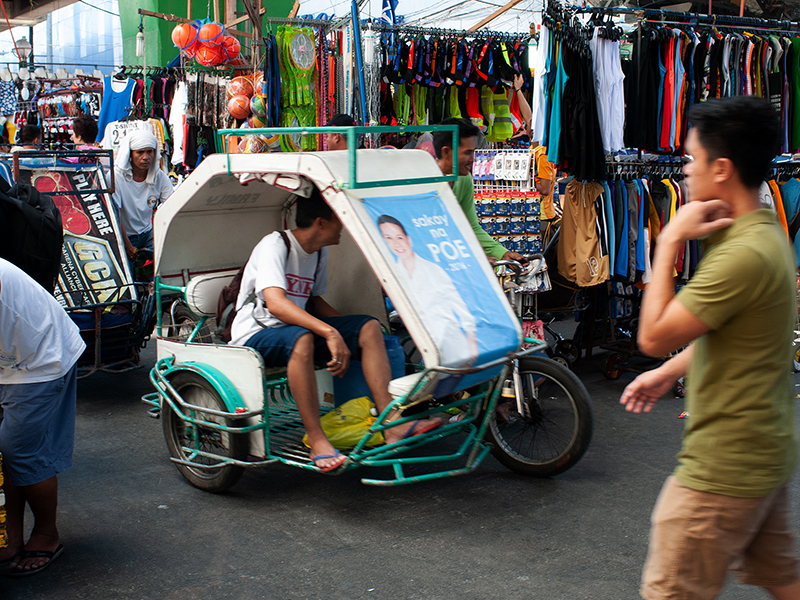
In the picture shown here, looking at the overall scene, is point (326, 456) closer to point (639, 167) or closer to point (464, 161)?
point (464, 161)

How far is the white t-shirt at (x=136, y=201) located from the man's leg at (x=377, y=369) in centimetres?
334

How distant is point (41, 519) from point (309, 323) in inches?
56.1

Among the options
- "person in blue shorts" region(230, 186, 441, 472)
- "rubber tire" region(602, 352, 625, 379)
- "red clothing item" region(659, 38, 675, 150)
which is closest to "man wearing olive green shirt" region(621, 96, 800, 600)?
"person in blue shorts" region(230, 186, 441, 472)

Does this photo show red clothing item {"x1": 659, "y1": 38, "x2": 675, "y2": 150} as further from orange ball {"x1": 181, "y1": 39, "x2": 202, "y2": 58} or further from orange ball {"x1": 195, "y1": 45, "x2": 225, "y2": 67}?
orange ball {"x1": 181, "y1": 39, "x2": 202, "y2": 58}

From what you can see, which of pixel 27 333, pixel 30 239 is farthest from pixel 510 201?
pixel 27 333

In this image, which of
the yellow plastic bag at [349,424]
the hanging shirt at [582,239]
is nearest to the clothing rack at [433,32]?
the hanging shirt at [582,239]

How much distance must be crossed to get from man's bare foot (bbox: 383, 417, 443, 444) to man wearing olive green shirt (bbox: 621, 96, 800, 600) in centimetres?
179

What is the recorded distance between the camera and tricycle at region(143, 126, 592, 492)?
3436 millimetres

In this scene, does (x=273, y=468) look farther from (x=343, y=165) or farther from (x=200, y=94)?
(x=200, y=94)

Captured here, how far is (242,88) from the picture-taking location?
8.97m

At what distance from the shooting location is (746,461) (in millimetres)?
→ 1896

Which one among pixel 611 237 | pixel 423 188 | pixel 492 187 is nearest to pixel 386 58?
pixel 492 187

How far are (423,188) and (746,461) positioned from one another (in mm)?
2315

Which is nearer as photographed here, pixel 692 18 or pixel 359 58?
pixel 692 18
